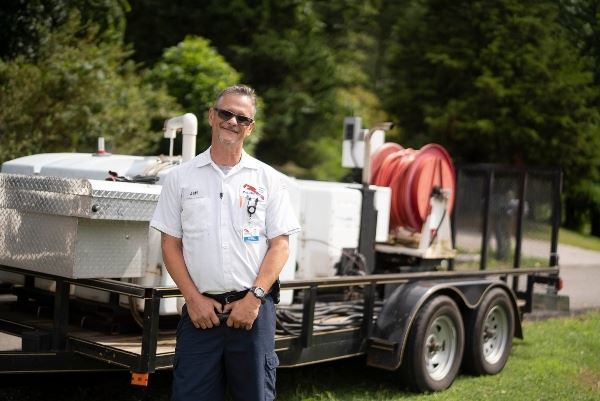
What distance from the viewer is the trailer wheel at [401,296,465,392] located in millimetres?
6812

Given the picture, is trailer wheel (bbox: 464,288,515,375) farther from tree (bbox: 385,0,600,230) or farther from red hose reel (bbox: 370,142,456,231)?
tree (bbox: 385,0,600,230)

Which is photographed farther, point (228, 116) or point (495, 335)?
point (495, 335)

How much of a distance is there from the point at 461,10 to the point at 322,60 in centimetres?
546

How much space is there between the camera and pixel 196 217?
3.98 meters

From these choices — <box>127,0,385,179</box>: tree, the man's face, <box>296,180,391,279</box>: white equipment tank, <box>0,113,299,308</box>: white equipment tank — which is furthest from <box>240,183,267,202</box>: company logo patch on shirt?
<box>127,0,385,179</box>: tree

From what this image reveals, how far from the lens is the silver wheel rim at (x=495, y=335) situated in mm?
7859

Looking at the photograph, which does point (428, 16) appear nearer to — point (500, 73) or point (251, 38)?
point (500, 73)

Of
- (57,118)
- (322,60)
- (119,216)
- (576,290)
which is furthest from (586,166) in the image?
(119,216)

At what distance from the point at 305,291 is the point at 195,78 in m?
11.0

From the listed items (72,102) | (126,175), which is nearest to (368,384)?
(126,175)

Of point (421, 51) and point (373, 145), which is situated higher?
point (421, 51)

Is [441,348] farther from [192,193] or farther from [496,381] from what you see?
[192,193]

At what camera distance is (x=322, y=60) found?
2656cm

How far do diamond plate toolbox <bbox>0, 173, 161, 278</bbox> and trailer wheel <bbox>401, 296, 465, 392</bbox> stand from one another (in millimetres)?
2427
